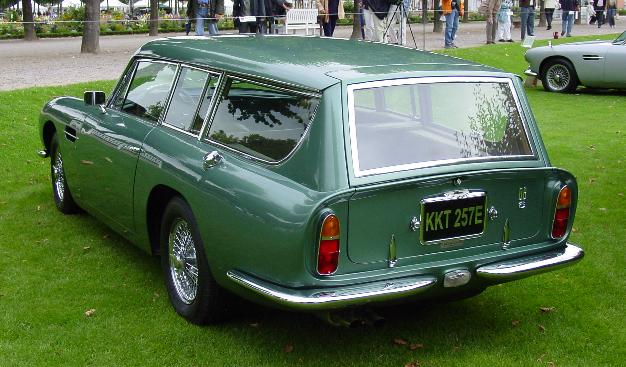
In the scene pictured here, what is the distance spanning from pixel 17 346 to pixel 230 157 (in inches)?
61.8

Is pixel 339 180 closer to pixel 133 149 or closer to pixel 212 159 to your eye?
pixel 212 159

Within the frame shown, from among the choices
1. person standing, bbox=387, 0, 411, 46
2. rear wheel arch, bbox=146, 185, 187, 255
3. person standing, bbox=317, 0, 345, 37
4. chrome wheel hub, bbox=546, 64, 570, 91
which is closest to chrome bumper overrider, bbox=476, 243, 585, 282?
rear wheel arch, bbox=146, 185, 187, 255

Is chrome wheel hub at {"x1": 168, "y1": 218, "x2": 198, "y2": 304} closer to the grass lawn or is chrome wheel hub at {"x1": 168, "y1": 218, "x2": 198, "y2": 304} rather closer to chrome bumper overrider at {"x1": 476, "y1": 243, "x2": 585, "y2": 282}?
the grass lawn

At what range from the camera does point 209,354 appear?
15.8 ft

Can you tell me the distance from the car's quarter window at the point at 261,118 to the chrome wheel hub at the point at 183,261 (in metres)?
0.60

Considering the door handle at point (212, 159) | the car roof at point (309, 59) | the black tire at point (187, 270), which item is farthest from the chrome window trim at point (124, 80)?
the door handle at point (212, 159)

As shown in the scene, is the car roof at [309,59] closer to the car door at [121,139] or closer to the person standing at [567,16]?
the car door at [121,139]

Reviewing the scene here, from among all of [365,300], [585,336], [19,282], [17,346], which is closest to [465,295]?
[585,336]

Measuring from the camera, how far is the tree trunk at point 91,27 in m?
20.5

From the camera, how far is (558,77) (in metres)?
17.1

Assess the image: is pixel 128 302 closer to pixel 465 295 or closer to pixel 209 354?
pixel 209 354

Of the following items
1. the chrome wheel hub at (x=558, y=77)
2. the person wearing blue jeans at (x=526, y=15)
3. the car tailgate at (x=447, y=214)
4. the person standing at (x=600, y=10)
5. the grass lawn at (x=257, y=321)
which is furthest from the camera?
the person standing at (x=600, y=10)

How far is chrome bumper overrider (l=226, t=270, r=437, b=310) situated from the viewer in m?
4.23

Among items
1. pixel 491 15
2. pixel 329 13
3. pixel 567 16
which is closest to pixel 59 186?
pixel 329 13
